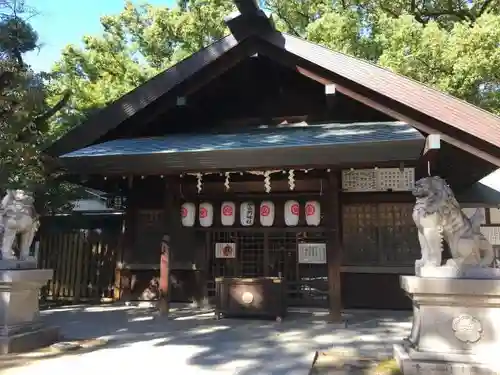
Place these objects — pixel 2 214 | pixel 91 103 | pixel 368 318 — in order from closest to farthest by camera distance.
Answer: pixel 2 214 < pixel 368 318 < pixel 91 103

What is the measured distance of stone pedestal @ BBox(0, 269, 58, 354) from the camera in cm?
617

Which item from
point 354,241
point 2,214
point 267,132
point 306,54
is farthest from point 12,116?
point 354,241

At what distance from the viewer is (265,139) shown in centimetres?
859

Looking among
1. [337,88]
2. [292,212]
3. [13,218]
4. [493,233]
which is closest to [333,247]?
[292,212]

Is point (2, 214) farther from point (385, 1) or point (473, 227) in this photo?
point (385, 1)

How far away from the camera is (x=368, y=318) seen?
29.2 ft

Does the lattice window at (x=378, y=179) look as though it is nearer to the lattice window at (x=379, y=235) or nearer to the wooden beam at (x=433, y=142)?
the lattice window at (x=379, y=235)

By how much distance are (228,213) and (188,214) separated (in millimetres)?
901

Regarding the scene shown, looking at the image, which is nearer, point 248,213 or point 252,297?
point 252,297

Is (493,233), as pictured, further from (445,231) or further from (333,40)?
(333,40)

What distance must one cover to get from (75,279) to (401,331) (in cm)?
→ 833

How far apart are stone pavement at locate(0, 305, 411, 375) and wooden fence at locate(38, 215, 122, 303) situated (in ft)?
5.28

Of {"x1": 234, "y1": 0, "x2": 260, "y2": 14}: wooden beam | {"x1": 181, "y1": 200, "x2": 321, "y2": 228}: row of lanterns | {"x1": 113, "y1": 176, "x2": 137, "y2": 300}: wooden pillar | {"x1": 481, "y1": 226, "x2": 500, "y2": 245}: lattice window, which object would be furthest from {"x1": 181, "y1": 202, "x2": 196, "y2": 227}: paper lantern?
{"x1": 481, "y1": 226, "x2": 500, "y2": 245}: lattice window

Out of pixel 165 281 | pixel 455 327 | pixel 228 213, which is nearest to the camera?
pixel 455 327
